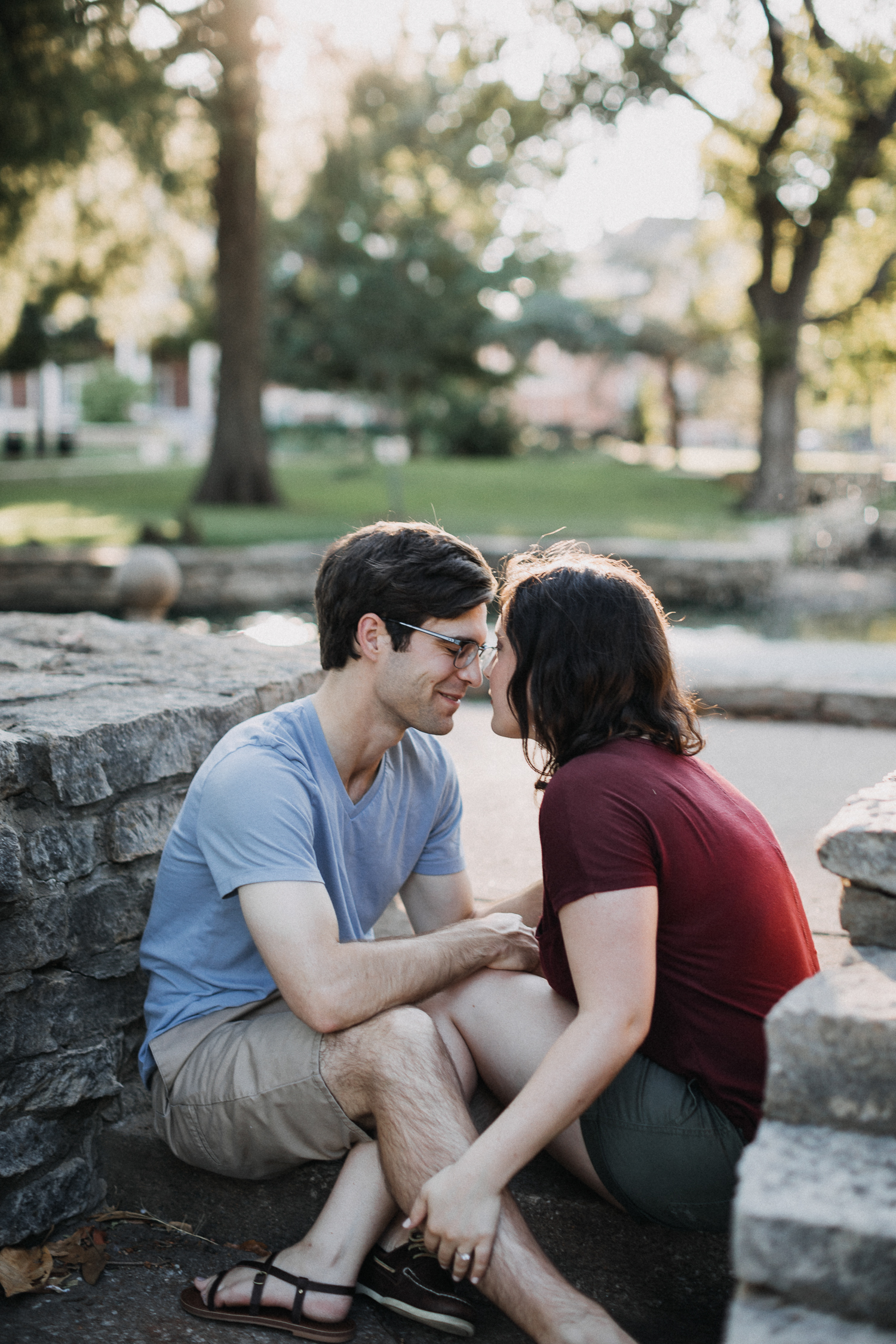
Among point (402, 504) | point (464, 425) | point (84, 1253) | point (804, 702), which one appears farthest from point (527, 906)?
point (464, 425)

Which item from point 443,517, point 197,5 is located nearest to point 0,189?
point 197,5

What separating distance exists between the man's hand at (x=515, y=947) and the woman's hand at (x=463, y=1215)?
502mm

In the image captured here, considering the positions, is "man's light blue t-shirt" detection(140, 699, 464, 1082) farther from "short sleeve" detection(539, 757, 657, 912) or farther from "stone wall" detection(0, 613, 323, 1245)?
"short sleeve" detection(539, 757, 657, 912)

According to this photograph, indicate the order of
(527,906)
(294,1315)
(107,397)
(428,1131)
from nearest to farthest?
(428,1131)
(294,1315)
(527,906)
(107,397)

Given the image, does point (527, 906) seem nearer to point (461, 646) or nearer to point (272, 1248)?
point (461, 646)

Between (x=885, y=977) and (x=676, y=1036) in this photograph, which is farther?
(x=676, y=1036)

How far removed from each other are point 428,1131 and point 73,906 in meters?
0.94

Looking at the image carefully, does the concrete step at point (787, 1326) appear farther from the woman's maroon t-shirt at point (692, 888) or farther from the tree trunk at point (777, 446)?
the tree trunk at point (777, 446)

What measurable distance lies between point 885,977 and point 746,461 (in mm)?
31669

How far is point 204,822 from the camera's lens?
218cm

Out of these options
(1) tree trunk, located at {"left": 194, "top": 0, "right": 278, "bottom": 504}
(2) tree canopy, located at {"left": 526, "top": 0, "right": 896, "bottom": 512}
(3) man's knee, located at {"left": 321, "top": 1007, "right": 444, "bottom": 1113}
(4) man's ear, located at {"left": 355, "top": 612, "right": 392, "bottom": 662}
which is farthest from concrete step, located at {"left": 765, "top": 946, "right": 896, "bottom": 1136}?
(2) tree canopy, located at {"left": 526, "top": 0, "right": 896, "bottom": 512}

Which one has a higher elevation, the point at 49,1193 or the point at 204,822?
the point at 204,822

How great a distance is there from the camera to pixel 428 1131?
1.93m

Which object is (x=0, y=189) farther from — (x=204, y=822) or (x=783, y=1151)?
(x=783, y=1151)
